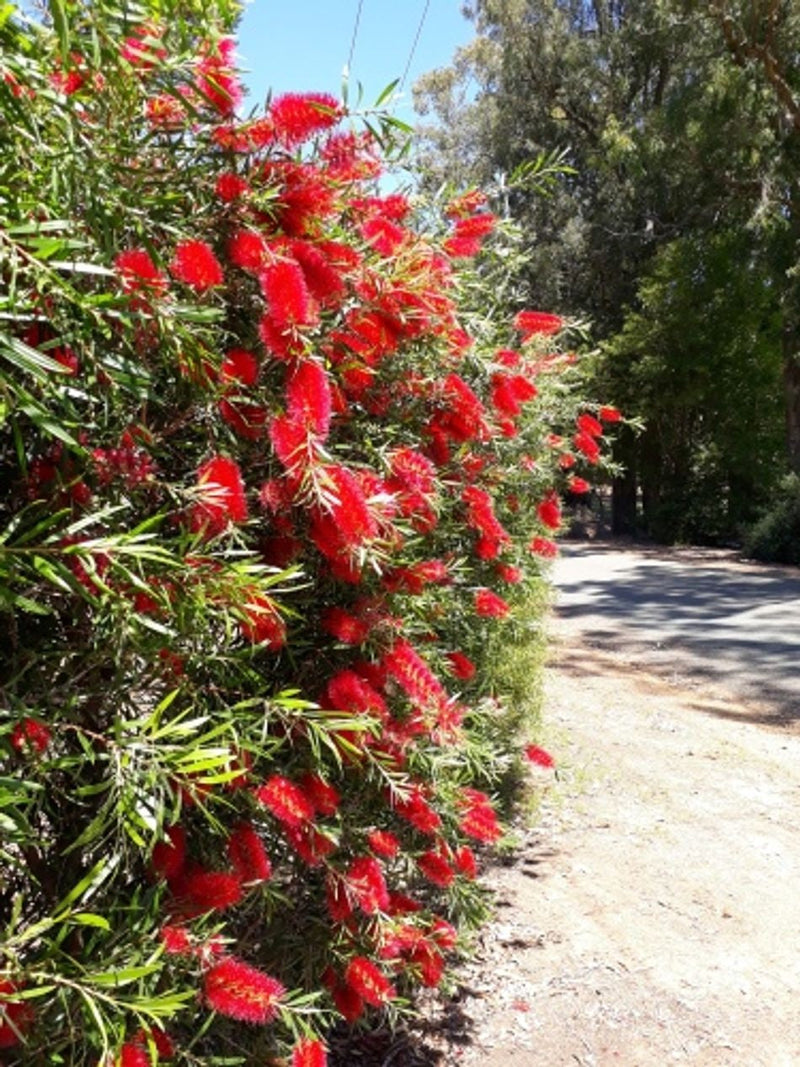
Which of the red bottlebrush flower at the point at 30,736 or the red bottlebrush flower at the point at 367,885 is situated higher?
the red bottlebrush flower at the point at 30,736

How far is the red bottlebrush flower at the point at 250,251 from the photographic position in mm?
1592

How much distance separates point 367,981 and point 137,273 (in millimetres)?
1416

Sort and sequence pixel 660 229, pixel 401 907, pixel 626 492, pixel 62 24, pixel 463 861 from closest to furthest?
pixel 62 24 < pixel 401 907 < pixel 463 861 < pixel 660 229 < pixel 626 492

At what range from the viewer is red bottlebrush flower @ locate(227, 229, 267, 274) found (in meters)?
1.59

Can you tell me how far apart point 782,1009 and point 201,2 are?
333 cm

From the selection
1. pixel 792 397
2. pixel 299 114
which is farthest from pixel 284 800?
pixel 792 397

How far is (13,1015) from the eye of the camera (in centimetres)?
128

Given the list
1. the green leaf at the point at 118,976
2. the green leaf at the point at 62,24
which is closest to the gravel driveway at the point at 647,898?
the green leaf at the point at 118,976

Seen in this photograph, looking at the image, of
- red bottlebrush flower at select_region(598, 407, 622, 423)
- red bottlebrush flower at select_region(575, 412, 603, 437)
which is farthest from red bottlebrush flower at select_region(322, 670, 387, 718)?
red bottlebrush flower at select_region(598, 407, 622, 423)

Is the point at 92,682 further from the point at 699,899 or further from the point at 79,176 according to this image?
the point at 699,899

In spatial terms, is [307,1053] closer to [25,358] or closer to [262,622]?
[262,622]

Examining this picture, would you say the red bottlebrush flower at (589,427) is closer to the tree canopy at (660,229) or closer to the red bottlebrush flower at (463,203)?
the red bottlebrush flower at (463,203)

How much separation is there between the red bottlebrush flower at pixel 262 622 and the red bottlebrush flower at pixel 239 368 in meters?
0.37

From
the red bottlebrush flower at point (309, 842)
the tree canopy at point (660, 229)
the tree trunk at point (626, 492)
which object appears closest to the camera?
the red bottlebrush flower at point (309, 842)
